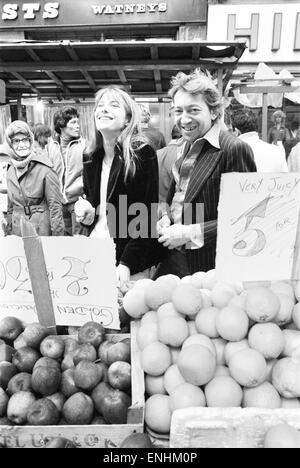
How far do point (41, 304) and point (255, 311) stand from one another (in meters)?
0.74

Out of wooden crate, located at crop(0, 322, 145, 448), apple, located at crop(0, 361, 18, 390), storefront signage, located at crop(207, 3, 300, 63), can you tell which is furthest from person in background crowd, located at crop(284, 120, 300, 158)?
wooden crate, located at crop(0, 322, 145, 448)

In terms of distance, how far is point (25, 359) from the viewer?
1390mm

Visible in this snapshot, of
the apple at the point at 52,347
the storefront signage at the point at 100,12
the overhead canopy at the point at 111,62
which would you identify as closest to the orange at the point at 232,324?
the apple at the point at 52,347

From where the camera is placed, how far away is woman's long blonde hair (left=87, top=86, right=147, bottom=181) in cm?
203

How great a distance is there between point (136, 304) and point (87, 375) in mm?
274

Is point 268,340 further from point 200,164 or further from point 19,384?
point 200,164

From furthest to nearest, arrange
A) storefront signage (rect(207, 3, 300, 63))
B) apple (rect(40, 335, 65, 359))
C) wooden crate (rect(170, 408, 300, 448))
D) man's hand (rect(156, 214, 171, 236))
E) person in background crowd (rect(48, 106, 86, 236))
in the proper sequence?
storefront signage (rect(207, 3, 300, 63))
person in background crowd (rect(48, 106, 86, 236))
man's hand (rect(156, 214, 171, 236))
apple (rect(40, 335, 65, 359))
wooden crate (rect(170, 408, 300, 448))

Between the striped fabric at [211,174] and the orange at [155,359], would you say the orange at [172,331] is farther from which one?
the striped fabric at [211,174]

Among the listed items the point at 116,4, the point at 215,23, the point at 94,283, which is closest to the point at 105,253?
the point at 94,283

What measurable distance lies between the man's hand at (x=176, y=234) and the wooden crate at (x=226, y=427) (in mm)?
978

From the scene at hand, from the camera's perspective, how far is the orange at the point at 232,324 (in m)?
1.19

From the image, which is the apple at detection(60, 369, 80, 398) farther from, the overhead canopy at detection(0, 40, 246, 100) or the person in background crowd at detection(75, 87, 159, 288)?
the overhead canopy at detection(0, 40, 246, 100)

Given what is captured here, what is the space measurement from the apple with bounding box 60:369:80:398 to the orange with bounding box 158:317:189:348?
310mm

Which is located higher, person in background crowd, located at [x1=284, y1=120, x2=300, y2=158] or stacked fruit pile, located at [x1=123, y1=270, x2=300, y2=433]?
person in background crowd, located at [x1=284, y1=120, x2=300, y2=158]
